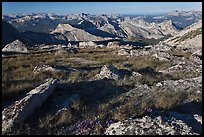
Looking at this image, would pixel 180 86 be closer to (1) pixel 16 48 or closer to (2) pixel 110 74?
(2) pixel 110 74

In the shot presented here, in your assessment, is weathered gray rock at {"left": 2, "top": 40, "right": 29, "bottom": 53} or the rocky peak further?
the rocky peak


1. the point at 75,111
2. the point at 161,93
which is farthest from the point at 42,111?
the point at 161,93

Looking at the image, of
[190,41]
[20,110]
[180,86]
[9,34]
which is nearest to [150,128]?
[20,110]

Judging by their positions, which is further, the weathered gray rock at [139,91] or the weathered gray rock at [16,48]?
the weathered gray rock at [16,48]

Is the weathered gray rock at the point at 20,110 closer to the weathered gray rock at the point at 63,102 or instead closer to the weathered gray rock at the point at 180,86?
the weathered gray rock at the point at 63,102

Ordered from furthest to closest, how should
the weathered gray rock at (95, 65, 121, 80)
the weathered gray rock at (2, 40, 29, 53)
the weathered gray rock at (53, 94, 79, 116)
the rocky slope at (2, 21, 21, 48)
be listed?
the rocky slope at (2, 21, 21, 48)
the weathered gray rock at (2, 40, 29, 53)
the weathered gray rock at (95, 65, 121, 80)
the weathered gray rock at (53, 94, 79, 116)

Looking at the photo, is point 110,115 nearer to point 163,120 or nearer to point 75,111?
point 75,111

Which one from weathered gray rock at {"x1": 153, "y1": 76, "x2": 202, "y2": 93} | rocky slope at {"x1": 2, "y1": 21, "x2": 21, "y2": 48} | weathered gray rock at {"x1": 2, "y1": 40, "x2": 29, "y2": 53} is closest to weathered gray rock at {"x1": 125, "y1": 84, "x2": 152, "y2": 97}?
weathered gray rock at {"x1": 153, "y1": 76, "x2": 202, "y2": 93}

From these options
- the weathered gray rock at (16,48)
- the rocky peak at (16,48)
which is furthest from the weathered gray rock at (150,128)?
the rocky peak at (16,48)

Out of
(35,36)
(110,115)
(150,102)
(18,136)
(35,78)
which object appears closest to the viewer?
(18,136)

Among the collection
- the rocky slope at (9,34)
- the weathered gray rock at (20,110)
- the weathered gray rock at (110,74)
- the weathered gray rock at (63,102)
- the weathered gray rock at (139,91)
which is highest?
the weathered gray rock at (20,110)

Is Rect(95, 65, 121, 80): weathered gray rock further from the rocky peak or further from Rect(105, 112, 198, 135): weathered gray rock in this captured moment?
the rocky peak
